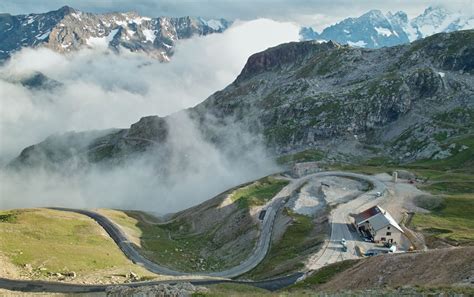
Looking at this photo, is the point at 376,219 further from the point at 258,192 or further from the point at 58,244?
the point at 58,244

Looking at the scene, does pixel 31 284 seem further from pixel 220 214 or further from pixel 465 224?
pixel 465 224

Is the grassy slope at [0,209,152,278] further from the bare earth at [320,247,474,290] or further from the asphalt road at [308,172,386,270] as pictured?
the bare earth at [320,247,474,290]

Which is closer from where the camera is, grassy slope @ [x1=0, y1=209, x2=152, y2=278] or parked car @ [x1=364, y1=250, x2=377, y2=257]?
grassy slope @ [x1=0, y1=209, x2=152, y2=278]

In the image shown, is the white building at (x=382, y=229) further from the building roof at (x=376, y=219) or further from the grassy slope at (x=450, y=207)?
the grassy slope at (x=450, y=207)

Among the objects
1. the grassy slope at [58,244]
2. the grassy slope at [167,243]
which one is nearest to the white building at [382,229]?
the grassy slope at [167,243]

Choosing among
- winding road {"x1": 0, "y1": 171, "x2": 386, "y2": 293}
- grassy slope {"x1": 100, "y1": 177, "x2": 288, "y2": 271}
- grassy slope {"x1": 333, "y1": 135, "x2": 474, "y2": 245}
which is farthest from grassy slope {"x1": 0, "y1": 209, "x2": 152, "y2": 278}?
grassy slope {"x1": 333, "y1": 135, "x2": 474, "y2": 245}

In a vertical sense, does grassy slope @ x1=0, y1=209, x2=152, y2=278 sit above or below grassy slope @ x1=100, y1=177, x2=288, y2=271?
above

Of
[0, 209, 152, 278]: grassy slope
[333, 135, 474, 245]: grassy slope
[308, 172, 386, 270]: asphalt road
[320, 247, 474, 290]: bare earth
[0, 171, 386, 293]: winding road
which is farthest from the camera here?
[333, 135, 474, 245]: grassy slope
